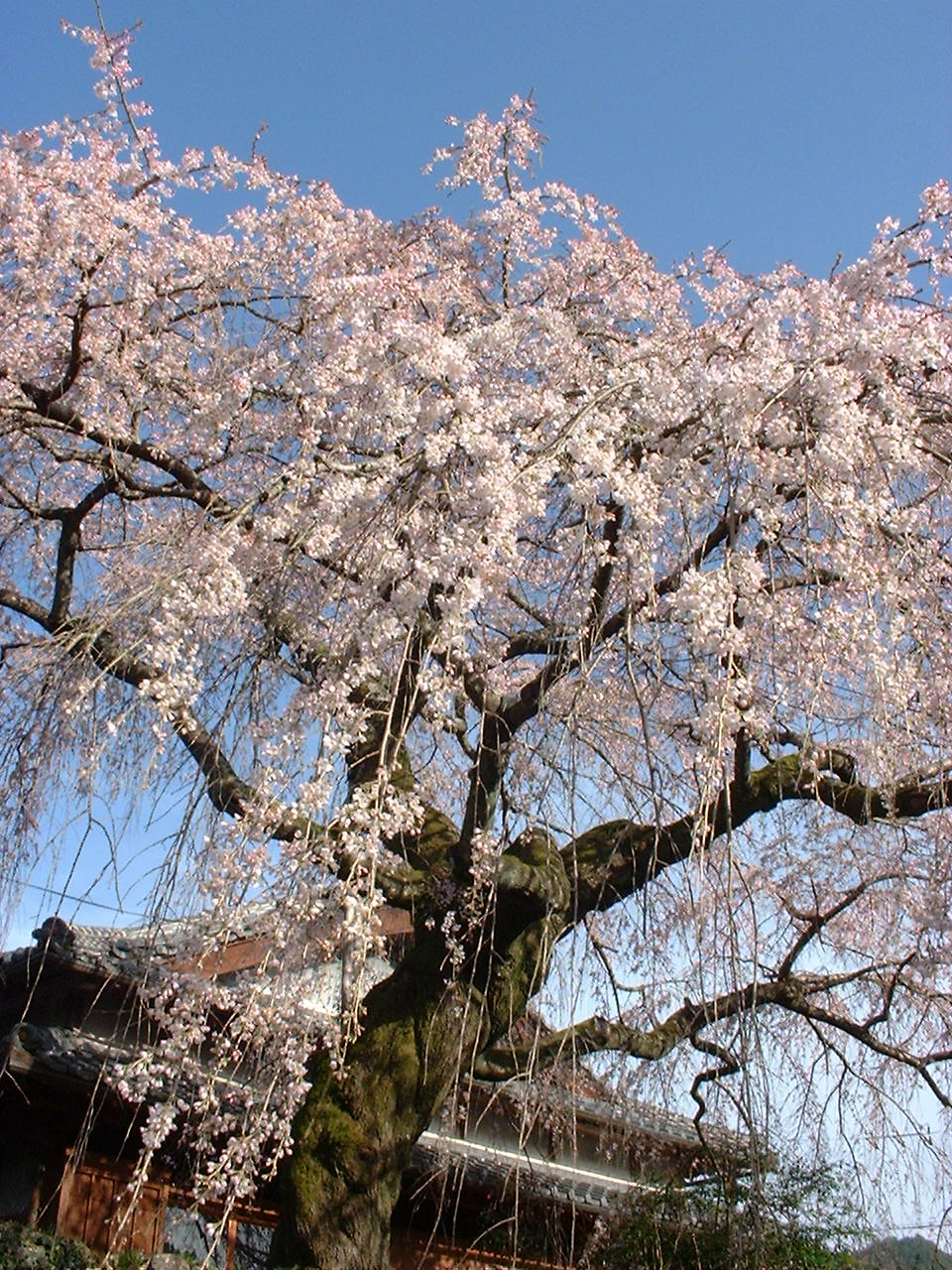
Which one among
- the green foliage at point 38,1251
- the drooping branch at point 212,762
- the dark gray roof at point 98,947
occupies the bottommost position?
the green foliage at point 38,1251

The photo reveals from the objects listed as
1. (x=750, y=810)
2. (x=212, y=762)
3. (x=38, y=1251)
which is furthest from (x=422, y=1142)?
(x=212, y=762)

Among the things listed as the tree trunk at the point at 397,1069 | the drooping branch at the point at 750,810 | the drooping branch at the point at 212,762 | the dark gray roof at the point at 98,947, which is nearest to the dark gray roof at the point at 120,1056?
the dark gray roof at the point at 98,947

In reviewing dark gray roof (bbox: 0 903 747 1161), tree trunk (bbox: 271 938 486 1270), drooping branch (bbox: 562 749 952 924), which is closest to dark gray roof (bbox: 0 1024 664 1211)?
dark gray roof (bbox: 0 903 747 1161)

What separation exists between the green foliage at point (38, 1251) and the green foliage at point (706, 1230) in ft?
8.98

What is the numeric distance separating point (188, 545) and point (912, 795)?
9.61 ft

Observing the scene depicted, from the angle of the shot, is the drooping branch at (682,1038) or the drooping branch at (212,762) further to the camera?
the drooping branch at (682,1038)

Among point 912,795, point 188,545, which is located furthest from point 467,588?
point 912,795

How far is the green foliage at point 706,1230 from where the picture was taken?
5.89 meters

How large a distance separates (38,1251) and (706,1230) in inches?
132

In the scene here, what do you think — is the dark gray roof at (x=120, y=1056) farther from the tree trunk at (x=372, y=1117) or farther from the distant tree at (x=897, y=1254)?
the distant tree at (x=897, y=1254)

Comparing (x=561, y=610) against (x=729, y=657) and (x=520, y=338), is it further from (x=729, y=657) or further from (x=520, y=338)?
(x=520, y=338)

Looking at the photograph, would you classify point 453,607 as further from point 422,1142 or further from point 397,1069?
point 422,1142

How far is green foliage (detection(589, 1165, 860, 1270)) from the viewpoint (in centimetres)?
589

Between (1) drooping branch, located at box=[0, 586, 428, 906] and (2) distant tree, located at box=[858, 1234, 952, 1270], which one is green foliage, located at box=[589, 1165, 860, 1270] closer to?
(2) distant tree, located at box=[858, 1234, 952, 1270]
